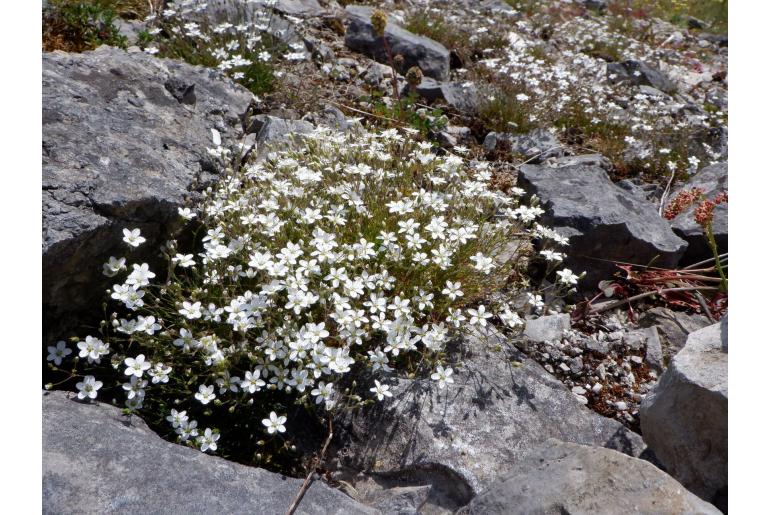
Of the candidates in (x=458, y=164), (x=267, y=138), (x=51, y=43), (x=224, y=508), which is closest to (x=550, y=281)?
(x=458, y=164)

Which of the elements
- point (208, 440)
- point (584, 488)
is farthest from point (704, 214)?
point (208, 440)

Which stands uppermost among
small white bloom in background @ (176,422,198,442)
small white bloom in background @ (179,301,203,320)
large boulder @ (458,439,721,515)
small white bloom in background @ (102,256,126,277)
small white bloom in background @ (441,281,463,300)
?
large boulder @ (458,439,721,515)

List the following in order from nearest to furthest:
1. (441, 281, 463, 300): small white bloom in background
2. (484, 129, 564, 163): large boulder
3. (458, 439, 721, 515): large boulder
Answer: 1. (458, 439, 721, 515): large boulder
2. (441, 281, 463, 300): small white bloom in background
3. (484, 129, 564, 163): large boulder

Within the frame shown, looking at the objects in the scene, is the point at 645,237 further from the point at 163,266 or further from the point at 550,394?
the point at 163,266

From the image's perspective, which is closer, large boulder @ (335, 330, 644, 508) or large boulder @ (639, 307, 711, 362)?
large boulder @ (335, 330, 644, 508)

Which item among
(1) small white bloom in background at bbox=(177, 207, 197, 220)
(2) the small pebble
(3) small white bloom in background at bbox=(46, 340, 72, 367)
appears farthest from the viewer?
(2) the small pebble

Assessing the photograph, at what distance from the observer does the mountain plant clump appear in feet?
10.0

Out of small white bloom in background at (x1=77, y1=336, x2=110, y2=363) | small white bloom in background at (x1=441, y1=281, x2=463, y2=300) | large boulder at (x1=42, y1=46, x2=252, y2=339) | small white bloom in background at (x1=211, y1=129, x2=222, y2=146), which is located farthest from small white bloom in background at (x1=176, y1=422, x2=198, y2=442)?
small white bloom in background at (x1=211, y1=129, x2=222, y2=146)

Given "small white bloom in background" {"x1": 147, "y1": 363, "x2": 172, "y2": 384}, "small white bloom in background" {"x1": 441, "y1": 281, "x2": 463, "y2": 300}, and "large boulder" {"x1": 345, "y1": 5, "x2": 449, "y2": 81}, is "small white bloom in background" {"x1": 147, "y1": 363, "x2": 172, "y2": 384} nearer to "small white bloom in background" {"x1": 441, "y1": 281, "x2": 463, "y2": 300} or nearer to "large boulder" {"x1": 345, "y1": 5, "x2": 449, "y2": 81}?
"small white bloom in background" {"x1": 441, "y1": 281, "x2": 463, "y2": 300}

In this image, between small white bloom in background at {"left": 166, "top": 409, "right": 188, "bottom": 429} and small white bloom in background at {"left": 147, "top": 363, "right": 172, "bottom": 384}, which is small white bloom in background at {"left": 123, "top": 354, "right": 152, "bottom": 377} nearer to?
small white bloom in background at {"left": 147, "top": 363, "right": 172, "bottom": 384}

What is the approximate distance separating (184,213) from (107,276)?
0.56 m

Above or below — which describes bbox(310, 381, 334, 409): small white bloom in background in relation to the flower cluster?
below

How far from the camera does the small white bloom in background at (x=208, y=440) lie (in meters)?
2.85

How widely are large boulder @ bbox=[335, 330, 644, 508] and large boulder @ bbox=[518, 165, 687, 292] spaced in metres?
1.34
